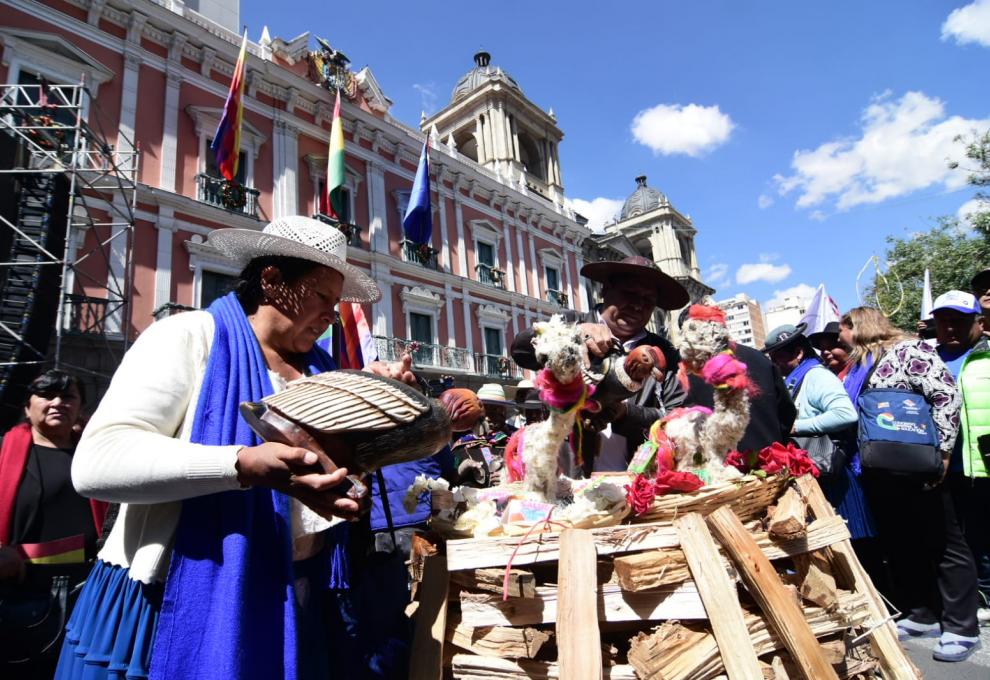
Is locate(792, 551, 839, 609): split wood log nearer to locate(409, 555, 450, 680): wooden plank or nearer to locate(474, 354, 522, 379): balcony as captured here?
locate(409, 555, 450, 680): wooden plank

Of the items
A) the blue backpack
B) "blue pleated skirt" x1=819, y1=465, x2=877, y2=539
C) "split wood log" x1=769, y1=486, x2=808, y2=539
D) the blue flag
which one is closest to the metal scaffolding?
the blue flag

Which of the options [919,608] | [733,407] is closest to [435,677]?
[733,407]

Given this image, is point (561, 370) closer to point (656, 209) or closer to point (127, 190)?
→ point (127, 190)

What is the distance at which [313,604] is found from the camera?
1.49m

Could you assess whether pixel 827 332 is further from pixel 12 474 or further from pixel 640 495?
pixel 12 474

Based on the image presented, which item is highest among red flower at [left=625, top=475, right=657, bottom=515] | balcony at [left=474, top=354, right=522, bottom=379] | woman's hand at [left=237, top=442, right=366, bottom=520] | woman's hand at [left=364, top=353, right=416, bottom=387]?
balcony at [left=474, top=354, right=522, bottom=379]

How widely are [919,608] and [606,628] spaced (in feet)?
11.4

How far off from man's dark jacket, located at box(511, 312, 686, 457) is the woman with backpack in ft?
5.53

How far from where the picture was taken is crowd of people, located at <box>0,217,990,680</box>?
1151mm

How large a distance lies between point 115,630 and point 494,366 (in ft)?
57.5

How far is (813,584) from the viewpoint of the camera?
4.83ft

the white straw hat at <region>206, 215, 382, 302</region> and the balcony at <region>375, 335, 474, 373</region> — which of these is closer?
the white straw hat at <region>206, 215, 382, 302</region>

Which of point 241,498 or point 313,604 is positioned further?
point 313,604

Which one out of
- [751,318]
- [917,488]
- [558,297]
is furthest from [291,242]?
[751,318]
